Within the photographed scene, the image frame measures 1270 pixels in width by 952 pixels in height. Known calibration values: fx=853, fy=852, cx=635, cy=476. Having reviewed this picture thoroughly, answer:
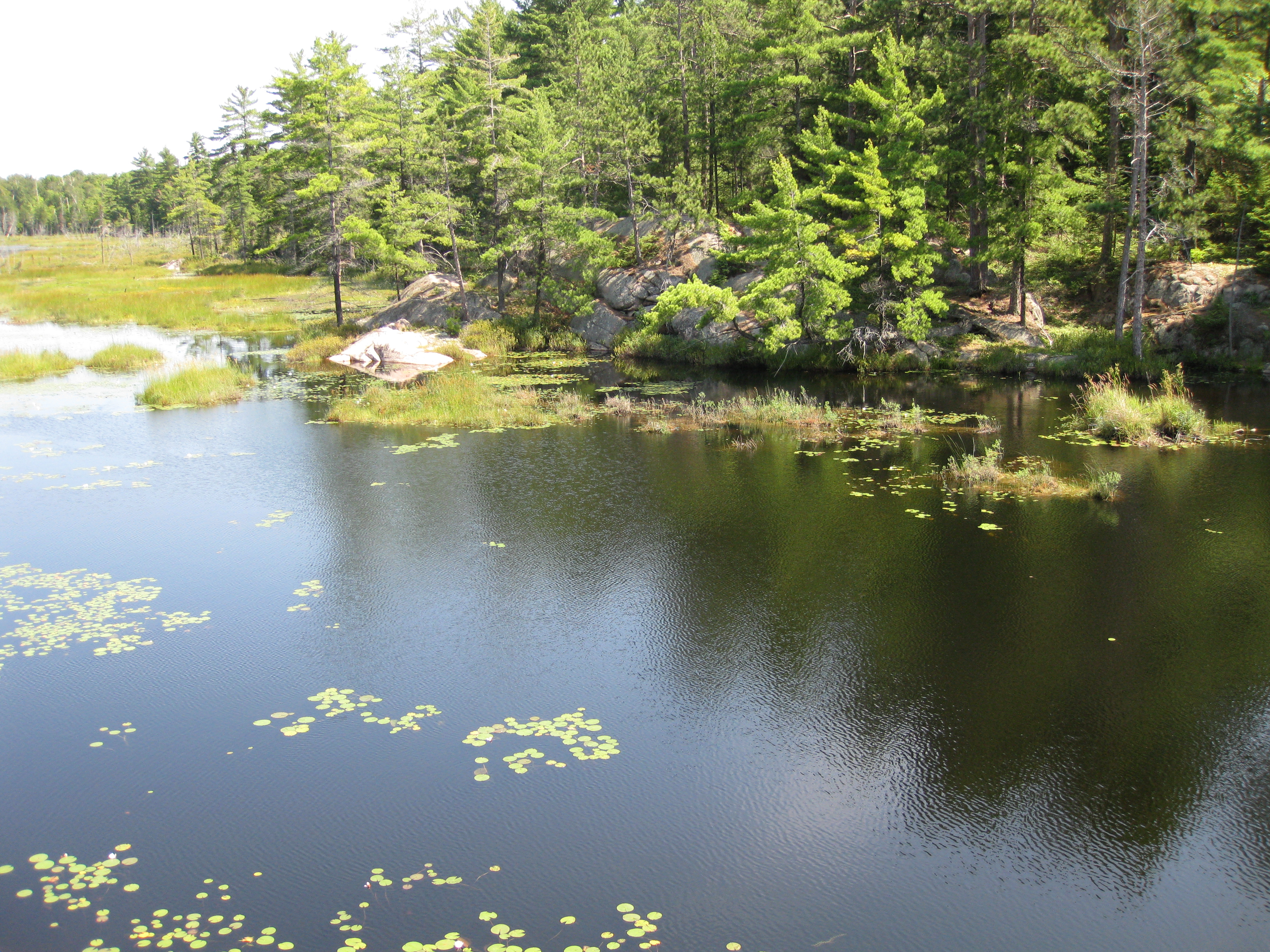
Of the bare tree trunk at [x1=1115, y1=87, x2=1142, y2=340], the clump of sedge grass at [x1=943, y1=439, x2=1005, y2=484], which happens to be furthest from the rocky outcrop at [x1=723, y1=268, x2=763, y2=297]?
the clump of sedge grass at [x1=943, y1=439, x2=1005, y2=484]

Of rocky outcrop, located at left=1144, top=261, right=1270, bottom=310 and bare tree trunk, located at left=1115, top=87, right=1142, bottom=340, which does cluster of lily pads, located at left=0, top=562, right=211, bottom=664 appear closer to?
bare tree trunk, located at left=1115, top=87, right=1142, bottom=340

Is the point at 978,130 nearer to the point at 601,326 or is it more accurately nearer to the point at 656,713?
the point at 601,326

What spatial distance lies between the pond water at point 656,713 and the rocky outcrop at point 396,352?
64.0 ft

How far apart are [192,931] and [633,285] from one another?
3485 centimetres

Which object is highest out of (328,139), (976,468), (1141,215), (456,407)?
(328,139)

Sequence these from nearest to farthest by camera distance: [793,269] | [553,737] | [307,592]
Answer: [553,737] < [307,592] < [793,269]

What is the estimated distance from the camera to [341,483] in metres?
18.0

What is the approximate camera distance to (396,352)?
3744cm

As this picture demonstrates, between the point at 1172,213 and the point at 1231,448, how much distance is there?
1044 cm

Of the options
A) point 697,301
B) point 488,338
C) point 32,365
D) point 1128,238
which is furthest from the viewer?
point 488,338

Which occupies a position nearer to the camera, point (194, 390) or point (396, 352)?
point (194, 390)

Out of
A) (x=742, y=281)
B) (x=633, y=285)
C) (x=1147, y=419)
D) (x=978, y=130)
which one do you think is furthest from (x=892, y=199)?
(x=633, y=285)

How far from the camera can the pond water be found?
256 inches

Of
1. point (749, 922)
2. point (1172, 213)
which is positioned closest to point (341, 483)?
point (749, 922)
